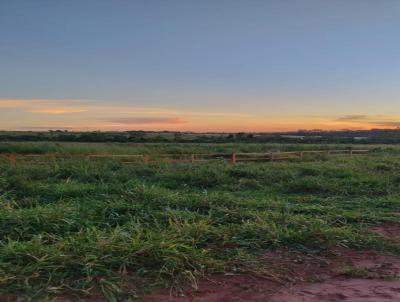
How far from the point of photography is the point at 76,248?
4555 mm

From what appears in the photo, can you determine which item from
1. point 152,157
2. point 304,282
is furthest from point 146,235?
point 152,157

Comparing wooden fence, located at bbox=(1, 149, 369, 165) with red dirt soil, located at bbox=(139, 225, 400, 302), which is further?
wooden fence, located at bbox=(1, 149, 369, 165)

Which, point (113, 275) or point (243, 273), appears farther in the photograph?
point (243, 273)

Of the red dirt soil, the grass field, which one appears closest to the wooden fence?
the grass field

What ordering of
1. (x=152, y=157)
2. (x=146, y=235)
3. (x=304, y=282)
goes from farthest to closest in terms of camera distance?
(x=152, y=157)
(x=146, y=235)
(x=304, y=282)

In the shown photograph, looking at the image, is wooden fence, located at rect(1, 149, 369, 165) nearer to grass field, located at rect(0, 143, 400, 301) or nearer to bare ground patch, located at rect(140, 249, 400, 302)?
grass field, located at rect(0, 143, 400, 301)

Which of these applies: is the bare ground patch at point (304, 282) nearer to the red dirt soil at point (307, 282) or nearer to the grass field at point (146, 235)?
the red dirt soil at point (307, 282)

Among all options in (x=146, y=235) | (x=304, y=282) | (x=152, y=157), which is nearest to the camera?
(x=304, y=282)

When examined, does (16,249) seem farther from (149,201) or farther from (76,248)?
(149,201)

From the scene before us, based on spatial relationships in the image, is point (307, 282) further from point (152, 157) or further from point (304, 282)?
point (152, 157)

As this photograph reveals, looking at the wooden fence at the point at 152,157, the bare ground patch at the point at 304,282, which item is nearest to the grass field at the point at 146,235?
the bare ground patch at the point at 304,282

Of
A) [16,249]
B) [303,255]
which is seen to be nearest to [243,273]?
[303,255]

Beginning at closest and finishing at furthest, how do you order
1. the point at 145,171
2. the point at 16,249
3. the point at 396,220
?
the point at 16,249 < the point at 396,220 < the point at 145,171

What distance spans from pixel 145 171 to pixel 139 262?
9.67 meters
